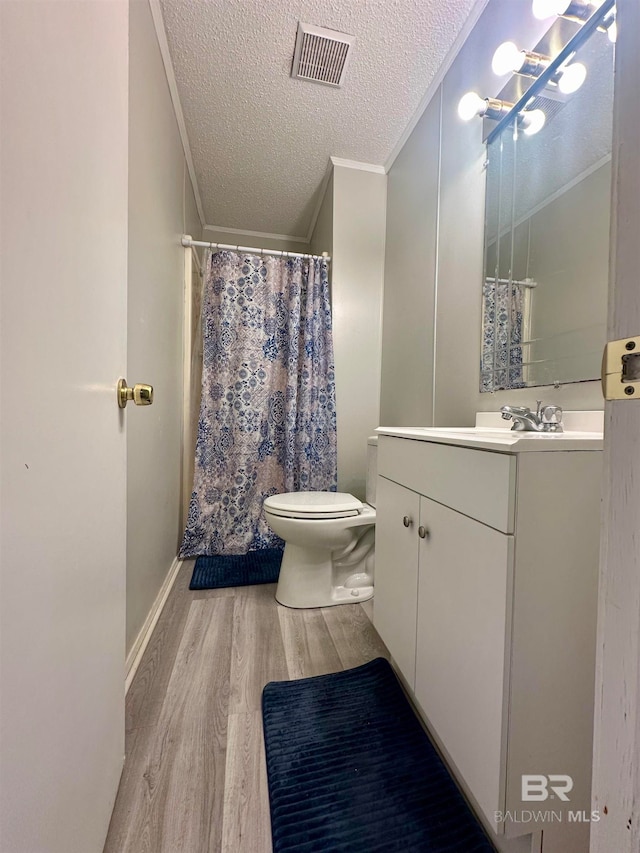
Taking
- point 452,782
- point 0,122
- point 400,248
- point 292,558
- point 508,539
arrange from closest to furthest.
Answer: point 0,122, point 508,539, point 452,782, point 292,558, point 400,248

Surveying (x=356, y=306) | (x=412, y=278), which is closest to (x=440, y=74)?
(x=412, y=278)

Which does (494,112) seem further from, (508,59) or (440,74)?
(440,74)

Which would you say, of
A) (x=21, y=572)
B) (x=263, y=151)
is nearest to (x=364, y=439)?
(x=263, y=151)

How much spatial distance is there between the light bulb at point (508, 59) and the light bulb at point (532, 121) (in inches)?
4.9

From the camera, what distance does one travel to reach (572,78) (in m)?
0.98

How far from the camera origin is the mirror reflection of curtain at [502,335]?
1.16m

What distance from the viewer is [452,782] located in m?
0.81

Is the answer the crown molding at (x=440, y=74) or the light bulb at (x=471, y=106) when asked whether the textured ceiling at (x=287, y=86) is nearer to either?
the crown molding at (x=440, y=74)

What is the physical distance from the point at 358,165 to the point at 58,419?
233 centimetres

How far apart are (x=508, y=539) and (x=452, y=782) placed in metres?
0.65

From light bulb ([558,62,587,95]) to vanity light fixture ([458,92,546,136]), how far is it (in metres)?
0.08

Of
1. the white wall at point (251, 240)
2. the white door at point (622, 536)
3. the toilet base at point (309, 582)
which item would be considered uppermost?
the white wall at point (251, 240)

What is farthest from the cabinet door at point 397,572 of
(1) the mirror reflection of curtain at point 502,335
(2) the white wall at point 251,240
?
(2) the white wall at point 251,240

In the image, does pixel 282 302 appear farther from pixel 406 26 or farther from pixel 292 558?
pixel 292 558
